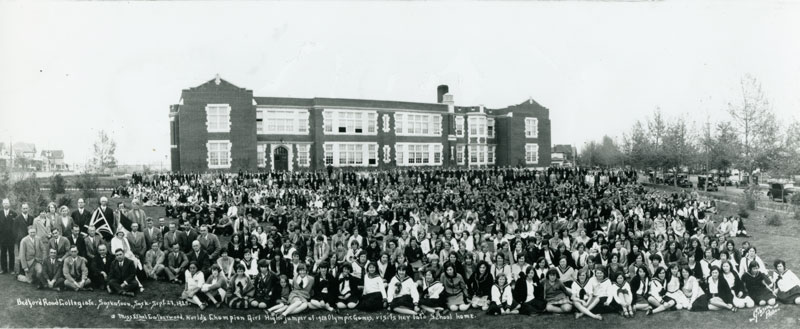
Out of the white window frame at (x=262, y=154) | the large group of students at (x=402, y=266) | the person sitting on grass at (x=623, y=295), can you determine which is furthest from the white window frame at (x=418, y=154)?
the person sitting on grass at (x=623, y=295)

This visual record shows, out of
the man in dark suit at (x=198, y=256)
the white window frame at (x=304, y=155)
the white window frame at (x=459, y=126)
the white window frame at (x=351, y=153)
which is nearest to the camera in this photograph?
the man in dark suit at (x=198, y=256)

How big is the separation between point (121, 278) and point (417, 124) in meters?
27.7

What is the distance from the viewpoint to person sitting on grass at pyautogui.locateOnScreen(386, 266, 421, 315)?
31.5 feet

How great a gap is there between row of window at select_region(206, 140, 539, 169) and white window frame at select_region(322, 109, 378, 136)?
859 millimetres

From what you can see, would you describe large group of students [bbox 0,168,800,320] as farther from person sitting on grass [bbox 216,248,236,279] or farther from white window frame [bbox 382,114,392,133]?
white window frame [bbox 382,114,392,133]

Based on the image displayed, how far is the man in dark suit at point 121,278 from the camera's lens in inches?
397

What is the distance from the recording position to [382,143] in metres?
34.9

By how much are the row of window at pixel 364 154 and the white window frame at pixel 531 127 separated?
106 centimetres

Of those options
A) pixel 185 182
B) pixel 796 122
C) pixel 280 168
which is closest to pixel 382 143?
pixel 280 168

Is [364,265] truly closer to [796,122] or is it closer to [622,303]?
[622,303]

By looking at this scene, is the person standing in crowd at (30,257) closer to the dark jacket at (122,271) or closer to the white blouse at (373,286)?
the dark jacket at (122,271)

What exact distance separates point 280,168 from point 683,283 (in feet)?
87.2

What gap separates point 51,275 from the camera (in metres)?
10.1
